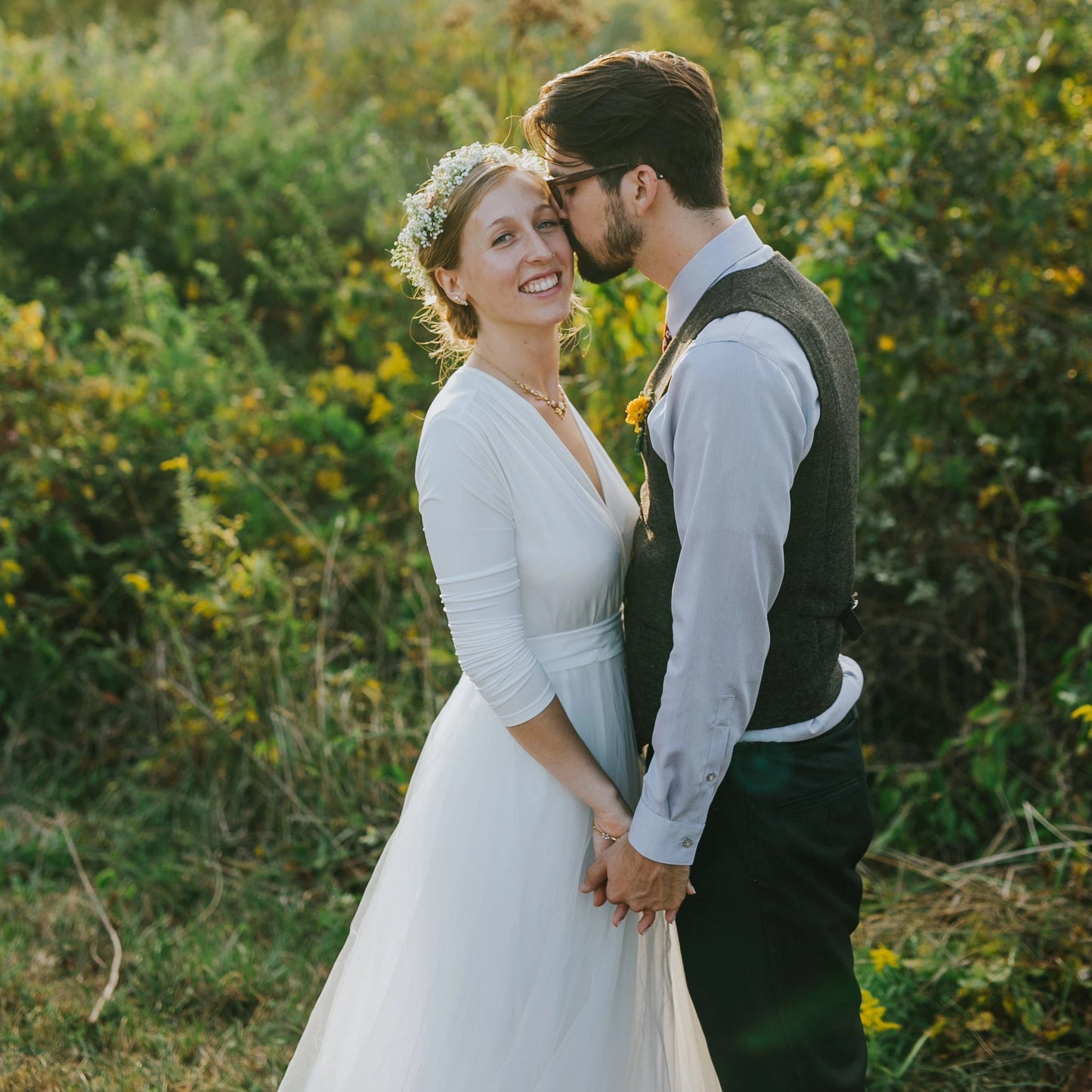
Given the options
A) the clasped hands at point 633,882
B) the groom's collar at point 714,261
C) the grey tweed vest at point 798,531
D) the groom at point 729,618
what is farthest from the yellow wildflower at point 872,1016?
the groom's collar at point 714,261

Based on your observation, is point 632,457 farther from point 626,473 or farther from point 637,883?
point 637,883

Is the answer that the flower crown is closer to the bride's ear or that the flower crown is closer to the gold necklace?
the bride's ear

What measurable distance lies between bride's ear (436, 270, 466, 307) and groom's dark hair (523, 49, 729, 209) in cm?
39

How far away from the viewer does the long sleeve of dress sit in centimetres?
194

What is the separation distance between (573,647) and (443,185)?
949 millimetres

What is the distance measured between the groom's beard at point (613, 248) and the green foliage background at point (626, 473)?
1.26m

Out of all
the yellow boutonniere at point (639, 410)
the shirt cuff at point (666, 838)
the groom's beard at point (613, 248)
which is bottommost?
the shirt cuff at point (666, 838)

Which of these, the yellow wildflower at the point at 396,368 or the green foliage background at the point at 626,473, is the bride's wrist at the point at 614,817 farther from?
the yellow wildflower at the point at 396,368

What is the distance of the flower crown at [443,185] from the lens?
2.18 meters

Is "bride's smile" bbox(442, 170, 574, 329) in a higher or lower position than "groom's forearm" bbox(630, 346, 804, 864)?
higher

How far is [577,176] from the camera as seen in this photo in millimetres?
1977

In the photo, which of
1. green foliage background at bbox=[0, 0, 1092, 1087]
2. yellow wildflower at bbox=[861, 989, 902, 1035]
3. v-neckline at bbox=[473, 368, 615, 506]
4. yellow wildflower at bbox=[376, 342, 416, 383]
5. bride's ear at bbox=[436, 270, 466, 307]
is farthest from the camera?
yellow wildflower at bbox=[376, 342, 416, 383]

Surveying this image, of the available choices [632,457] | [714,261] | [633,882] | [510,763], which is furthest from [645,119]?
[632,457]

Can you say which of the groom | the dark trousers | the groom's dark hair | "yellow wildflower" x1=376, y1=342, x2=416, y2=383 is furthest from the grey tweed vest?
"yellow wildflower" x1=376, y1=342, x2=416, y2=383
